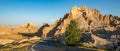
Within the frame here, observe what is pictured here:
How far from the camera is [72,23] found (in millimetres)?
99188

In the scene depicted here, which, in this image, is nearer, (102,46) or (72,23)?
(102,46)

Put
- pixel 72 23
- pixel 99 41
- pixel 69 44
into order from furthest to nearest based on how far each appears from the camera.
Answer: pixel 72 23
pixel 69 44
pixel 99 41

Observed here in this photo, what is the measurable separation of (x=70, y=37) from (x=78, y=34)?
3595mm

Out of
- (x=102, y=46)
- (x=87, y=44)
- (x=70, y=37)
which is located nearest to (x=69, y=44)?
(x=70, y=37)

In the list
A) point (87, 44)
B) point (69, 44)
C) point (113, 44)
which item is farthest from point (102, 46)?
point (69, 44)

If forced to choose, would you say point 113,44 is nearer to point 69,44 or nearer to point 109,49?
point 109,49

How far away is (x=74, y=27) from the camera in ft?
322

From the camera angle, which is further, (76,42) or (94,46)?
(76,42)

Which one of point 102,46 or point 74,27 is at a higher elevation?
point 74,27

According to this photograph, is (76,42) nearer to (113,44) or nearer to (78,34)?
(78,34)

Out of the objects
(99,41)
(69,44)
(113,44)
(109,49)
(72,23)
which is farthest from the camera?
(72,23)

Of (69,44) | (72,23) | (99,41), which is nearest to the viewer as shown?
(99,41)

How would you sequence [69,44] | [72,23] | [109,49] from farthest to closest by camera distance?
[72,23], [69,44], [109,49]

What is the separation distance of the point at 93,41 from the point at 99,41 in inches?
92.4
